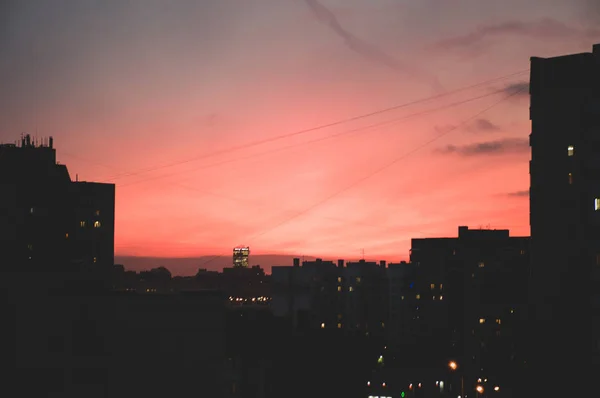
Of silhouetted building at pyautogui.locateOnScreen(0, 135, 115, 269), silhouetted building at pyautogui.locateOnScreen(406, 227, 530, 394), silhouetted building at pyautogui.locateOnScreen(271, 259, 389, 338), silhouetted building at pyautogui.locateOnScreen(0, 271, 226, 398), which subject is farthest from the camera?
silhouetted building at pyautogui.locateOnScreen(271, 259, 389, 338)

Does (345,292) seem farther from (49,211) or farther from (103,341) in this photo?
(103,341)

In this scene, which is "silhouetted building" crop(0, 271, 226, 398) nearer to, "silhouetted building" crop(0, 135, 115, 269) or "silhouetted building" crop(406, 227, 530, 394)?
"silhouetted building" crop(0, 135, 115, 269)

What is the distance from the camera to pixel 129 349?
3844cm

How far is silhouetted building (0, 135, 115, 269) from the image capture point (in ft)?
295

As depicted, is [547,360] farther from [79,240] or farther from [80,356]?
[79,240]

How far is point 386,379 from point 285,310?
28.5 metres

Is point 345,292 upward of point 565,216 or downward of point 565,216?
downward

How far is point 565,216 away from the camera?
5156cm

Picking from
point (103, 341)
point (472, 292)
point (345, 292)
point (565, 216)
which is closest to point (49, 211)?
point (103, 341)

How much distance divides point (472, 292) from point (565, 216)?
269 feet

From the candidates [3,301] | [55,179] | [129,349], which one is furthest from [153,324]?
[55,179]

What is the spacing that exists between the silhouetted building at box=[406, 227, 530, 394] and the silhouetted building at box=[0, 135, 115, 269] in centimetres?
5184

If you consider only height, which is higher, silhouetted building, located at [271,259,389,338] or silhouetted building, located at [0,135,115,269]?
silhouetted building, located at [0,135,115,269]

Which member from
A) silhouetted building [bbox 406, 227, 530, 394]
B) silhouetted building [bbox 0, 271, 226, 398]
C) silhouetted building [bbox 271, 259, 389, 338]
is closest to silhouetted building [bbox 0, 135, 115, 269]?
silhouetted building [bbox 271, 259, 389, 338]
